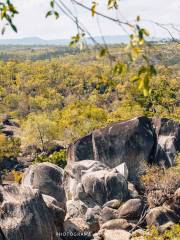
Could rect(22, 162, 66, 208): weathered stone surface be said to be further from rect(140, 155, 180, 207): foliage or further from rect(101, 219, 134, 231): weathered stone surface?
rect(140, 155, 180, 207): foliage

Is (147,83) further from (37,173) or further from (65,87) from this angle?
(65,87)

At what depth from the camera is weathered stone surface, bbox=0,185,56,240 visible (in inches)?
1012

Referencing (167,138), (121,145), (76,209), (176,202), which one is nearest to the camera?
(176,202)

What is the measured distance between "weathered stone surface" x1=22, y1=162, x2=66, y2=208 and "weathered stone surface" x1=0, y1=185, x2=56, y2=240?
1221 centimetres

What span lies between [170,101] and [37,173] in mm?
50643

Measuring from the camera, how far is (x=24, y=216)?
1038 inches

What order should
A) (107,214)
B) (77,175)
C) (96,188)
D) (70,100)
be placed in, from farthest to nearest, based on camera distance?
(70,100) < (77,175) < (96,188) < (107,214)

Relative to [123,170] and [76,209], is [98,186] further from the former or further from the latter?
[123,170]

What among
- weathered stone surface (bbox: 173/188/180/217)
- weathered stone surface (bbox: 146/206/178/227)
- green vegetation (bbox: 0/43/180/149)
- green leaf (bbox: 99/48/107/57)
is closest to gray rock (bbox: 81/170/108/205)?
weathered stone surface (bbox: 173/188/180/217)

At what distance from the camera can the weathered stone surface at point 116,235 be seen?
3134 cm

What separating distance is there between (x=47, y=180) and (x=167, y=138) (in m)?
16.6

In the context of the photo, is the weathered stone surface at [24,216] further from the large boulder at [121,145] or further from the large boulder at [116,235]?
the large boulder at [121,145]

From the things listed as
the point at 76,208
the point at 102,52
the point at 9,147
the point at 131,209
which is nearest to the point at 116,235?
the point at 131,209

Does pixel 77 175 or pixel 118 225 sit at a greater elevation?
pixel 77 175
